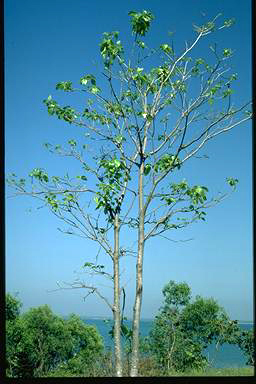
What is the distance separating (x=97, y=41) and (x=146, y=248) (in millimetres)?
1220

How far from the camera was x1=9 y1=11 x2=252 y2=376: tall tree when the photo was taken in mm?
2992

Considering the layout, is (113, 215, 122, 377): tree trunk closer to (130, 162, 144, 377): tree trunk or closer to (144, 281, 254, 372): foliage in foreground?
(130, 162, 144, 377): tree trunk

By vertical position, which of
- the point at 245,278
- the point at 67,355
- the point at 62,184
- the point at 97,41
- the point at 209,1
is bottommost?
the point at 67,355

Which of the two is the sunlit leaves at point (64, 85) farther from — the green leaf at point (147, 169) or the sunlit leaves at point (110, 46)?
the green leaf at point (147, 169)

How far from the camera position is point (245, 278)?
3.13m

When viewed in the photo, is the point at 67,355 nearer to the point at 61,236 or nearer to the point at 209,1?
the point at 61,236

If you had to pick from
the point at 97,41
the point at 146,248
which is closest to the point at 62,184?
the point at 146,248

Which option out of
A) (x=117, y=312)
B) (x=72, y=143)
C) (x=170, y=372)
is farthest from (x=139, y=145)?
(x=170, y=372)

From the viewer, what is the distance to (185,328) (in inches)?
133

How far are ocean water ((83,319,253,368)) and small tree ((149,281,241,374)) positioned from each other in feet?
0.14

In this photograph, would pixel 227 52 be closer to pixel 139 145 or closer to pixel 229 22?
pixel 229 22

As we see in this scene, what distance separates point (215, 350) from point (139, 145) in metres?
1.43

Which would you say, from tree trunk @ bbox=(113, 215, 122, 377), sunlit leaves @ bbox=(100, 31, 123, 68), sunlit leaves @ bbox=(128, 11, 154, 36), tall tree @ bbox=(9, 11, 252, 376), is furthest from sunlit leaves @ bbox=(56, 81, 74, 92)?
tree trunk @ bbox=(113, 215, 122, 377)
